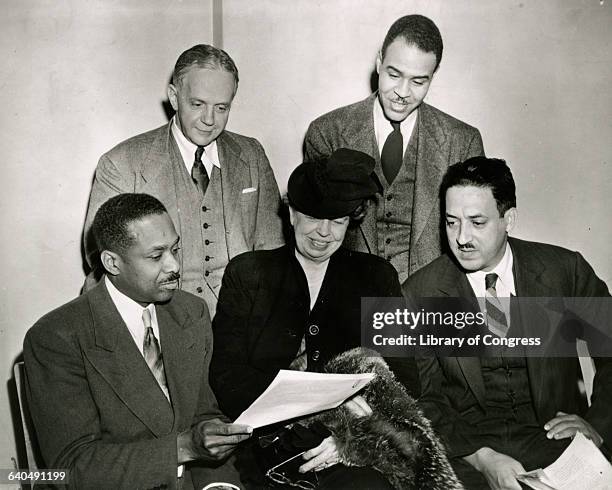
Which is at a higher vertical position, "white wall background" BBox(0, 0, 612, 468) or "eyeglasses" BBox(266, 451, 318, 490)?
"white wall background" BBox(0, 0, 612, 468)

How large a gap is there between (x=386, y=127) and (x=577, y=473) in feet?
5.10

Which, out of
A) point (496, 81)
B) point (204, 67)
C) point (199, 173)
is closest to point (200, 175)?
point (199, 173)

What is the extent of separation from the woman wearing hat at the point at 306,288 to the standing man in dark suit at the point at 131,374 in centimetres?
12

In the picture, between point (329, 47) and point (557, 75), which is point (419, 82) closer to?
point (329, 47)

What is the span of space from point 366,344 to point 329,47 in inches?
66.3

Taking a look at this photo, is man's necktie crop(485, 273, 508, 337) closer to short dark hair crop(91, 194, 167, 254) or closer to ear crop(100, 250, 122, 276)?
short dark hair crop(91, 194, 167, 254)

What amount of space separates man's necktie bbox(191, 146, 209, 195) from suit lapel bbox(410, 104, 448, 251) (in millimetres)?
896

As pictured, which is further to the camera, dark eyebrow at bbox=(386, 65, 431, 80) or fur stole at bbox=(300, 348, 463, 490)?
dark eyebrow at bbox=(386, 65, 431, 80)

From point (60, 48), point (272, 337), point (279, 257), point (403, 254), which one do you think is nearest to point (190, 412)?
point (272, 337)

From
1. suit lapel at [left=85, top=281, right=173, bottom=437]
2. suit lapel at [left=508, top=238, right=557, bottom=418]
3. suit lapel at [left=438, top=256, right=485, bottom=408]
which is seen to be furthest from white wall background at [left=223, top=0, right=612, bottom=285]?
suit lapel at [left=85, top=281, right=173, bottom=437]

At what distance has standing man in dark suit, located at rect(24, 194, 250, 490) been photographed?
1.98m

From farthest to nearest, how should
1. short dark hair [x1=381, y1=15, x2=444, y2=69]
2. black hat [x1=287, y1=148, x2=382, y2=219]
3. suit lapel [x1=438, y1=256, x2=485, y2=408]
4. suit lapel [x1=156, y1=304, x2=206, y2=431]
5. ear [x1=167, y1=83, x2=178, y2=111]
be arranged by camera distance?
ear [x1=167, y1=83, x2=178, y2=111] → short dark hair [x1=381, y1=15, x2=444, y2=69] → suit lapel [x1=438, y1=256, x2=485, y2=408] → black hat [x1=287, y1=148, x2=382, y2=219] → suit lapel [x1=156, y1=304, x2=206, y2=431]

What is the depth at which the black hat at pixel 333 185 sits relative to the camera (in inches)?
91.6

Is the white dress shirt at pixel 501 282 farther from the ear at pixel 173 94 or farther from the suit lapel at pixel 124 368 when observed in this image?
the ear at pixel 173 94
